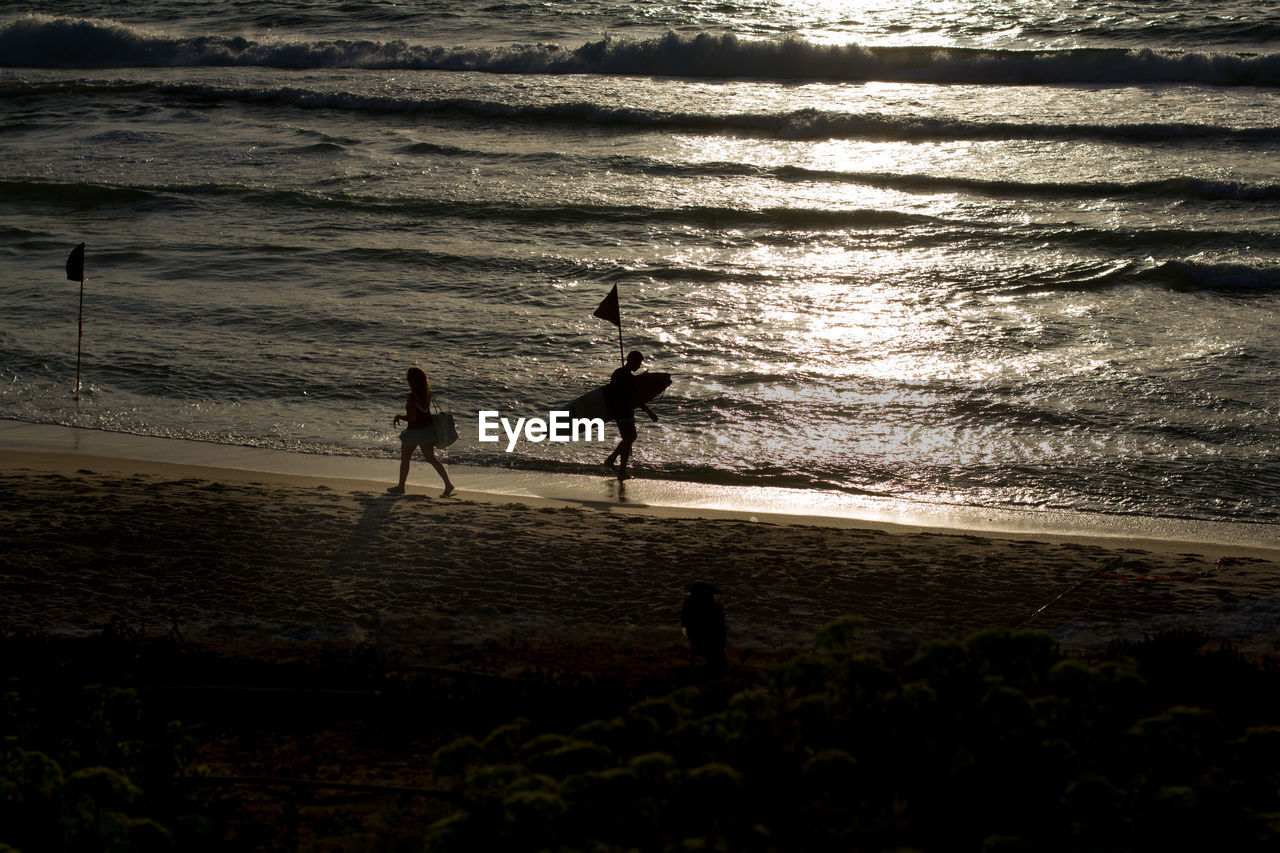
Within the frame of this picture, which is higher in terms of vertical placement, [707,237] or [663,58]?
[663,58]

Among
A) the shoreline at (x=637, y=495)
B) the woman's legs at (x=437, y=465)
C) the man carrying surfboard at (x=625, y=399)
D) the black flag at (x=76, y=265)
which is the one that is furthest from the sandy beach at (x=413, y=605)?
the black flag at (x=76, y=265)

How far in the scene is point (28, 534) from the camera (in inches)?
332

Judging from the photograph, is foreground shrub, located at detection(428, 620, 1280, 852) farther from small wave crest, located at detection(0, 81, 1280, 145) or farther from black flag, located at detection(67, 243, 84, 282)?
small wave crest, located at detection(0, 81, 1280, 145)

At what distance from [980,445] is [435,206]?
1327cm

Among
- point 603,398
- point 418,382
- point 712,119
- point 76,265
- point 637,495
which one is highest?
point 712,119

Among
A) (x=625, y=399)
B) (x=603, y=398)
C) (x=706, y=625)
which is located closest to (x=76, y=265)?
(x=603, y=398)

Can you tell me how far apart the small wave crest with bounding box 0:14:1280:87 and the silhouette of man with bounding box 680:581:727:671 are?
27212mm

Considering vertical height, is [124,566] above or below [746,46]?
below

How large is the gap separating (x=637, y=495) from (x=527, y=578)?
2.85 meters

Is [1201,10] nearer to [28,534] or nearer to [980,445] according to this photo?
[980,445]

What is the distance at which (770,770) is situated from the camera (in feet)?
13.7

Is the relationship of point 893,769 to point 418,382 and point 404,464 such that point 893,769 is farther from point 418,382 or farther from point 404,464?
point 404,464

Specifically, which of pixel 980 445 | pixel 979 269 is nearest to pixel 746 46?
pixel 979 269

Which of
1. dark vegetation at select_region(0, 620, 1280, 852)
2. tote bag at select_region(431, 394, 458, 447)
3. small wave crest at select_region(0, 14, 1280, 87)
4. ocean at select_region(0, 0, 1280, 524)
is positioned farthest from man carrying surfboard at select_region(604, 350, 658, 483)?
small wave crest at select_region(0, 14, 1280, 87)
